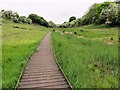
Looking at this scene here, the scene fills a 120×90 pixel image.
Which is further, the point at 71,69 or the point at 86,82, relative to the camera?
the point at 71,69

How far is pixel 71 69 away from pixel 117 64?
5.92 meters

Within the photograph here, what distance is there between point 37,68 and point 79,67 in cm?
343

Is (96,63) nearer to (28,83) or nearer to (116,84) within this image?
(116,84)

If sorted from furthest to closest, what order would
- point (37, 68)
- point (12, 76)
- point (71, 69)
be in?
point (37, 68)
point (71, 69)
point (12, 76)

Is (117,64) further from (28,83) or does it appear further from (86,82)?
(28,83)

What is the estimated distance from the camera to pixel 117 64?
23.7 meters

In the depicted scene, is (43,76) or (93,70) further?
(93,70)

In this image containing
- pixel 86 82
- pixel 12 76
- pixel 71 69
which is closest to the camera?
pixel 86 82

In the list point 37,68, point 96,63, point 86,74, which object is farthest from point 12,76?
point 96,63

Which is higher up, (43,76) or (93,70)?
(43,76)

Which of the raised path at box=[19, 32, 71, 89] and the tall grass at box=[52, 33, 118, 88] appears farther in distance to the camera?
the tall grass at box=[52, 33, 118, 88]

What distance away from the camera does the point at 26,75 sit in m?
18.8

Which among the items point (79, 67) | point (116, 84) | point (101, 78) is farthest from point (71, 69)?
point (116, 84)

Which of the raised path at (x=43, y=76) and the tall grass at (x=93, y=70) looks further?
the tall grass at (x=93, y=70)
